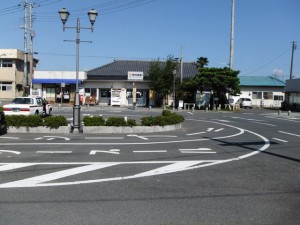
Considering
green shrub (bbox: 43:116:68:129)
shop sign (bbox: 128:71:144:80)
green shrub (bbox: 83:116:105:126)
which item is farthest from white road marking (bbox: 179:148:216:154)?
shop sign (bbox: 128:71:144:80)

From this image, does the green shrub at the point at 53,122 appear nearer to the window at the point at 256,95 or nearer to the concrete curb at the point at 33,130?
the concrete curb at the point at 33,130

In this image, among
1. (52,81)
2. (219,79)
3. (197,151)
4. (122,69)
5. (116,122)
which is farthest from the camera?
(122,69)

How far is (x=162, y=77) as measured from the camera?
50250 mm

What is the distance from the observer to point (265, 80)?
6775 centimetres

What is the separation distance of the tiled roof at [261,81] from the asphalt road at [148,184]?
53127 millimetres

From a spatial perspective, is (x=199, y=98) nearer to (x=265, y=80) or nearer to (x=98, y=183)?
(x=265, y=80)

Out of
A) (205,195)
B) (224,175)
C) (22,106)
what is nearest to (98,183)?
(205,195)

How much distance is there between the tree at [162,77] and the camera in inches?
1969

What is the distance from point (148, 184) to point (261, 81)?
62.4m

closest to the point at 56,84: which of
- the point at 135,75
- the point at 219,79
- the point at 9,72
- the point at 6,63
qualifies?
the point at 9,72

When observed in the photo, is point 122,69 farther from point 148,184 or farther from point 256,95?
point 148,184

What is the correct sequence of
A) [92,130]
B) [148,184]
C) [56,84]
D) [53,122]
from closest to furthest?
[148,184] → [53,122] → [92,130] → [56,84]

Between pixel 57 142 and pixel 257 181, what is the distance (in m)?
9.10

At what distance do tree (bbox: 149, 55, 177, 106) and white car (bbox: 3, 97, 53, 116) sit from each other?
25.6 meters
